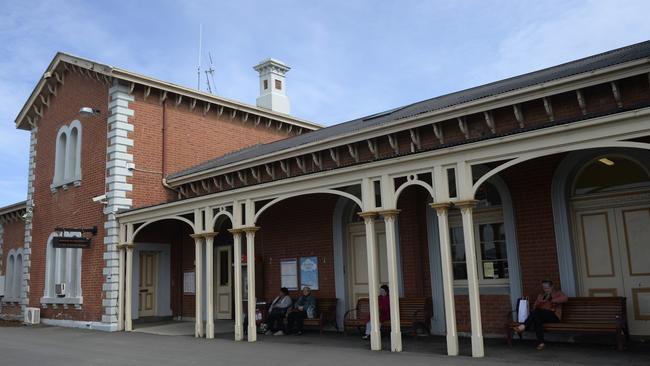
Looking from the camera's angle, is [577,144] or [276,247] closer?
[577,144]

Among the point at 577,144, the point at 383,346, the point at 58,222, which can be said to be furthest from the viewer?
the point at 58,222

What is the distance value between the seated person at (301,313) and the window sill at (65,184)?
881 centimetres

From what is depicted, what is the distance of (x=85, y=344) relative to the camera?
1271 cm

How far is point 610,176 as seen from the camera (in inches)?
397

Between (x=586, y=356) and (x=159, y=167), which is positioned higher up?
(x=159, y=167)

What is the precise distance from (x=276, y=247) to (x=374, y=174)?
6.14 metres

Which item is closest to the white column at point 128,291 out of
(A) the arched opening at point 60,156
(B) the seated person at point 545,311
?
(A) the arched opening at point 60,156

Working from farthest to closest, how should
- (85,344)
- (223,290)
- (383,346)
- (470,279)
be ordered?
1. (223,290)
2. (85,344)
3. (383,346)
4. (470,279)

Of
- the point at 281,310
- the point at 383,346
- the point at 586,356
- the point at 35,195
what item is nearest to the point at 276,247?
the point at 281,310

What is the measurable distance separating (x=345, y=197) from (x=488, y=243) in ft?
→ 11.0

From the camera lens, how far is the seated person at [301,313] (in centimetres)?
1336

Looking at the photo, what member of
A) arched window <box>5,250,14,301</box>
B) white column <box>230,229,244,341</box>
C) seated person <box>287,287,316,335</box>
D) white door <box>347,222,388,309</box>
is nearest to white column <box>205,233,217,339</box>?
white column <box>230,229,244,341</box>

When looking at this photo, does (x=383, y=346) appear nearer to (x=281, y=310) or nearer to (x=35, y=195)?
(x=281, y=310)

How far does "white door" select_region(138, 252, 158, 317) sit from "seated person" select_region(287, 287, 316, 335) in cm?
637
